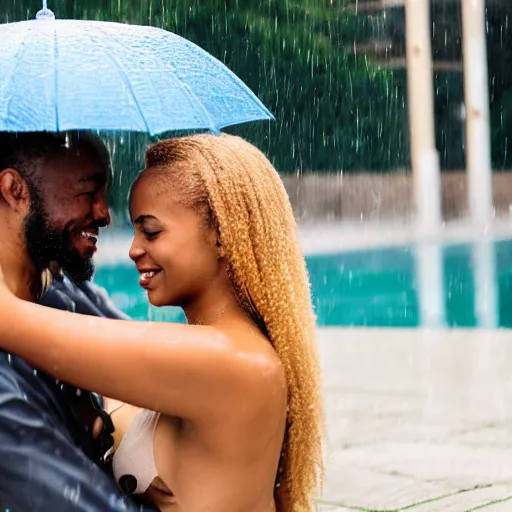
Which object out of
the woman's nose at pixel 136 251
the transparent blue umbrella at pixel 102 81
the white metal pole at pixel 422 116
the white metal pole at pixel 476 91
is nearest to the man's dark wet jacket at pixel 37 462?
the woman's nose at pixel 136 251

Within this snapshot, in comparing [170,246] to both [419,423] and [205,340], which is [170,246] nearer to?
[205,340]

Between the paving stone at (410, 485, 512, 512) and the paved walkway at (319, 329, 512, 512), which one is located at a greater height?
the paving stone at (410, 485, 512, 512)

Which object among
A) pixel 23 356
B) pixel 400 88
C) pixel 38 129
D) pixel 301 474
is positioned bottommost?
pixel 400 88

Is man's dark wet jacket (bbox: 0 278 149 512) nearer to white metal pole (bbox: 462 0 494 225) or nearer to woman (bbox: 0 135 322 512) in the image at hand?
woman (bbox: 0 135 322 512)

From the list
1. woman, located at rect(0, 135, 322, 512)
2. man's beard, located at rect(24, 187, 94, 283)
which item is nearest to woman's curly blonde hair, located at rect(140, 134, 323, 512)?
woman, located at rect(0, 135, 322, 512)

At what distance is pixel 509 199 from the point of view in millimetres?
24688

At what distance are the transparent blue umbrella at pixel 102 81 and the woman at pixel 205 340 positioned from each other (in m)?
0.13

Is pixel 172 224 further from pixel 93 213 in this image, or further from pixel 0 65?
pixel 0 65

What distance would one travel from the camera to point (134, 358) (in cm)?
232

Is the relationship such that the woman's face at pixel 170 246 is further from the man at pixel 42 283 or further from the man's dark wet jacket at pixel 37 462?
the man's dark wet jacket at pixel 37 462

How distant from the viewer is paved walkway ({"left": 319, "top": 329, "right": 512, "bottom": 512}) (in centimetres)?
474

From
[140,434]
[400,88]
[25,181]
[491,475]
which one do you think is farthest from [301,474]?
[400,88]

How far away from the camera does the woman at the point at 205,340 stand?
232 centimetres

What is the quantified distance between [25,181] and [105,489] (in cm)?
71
